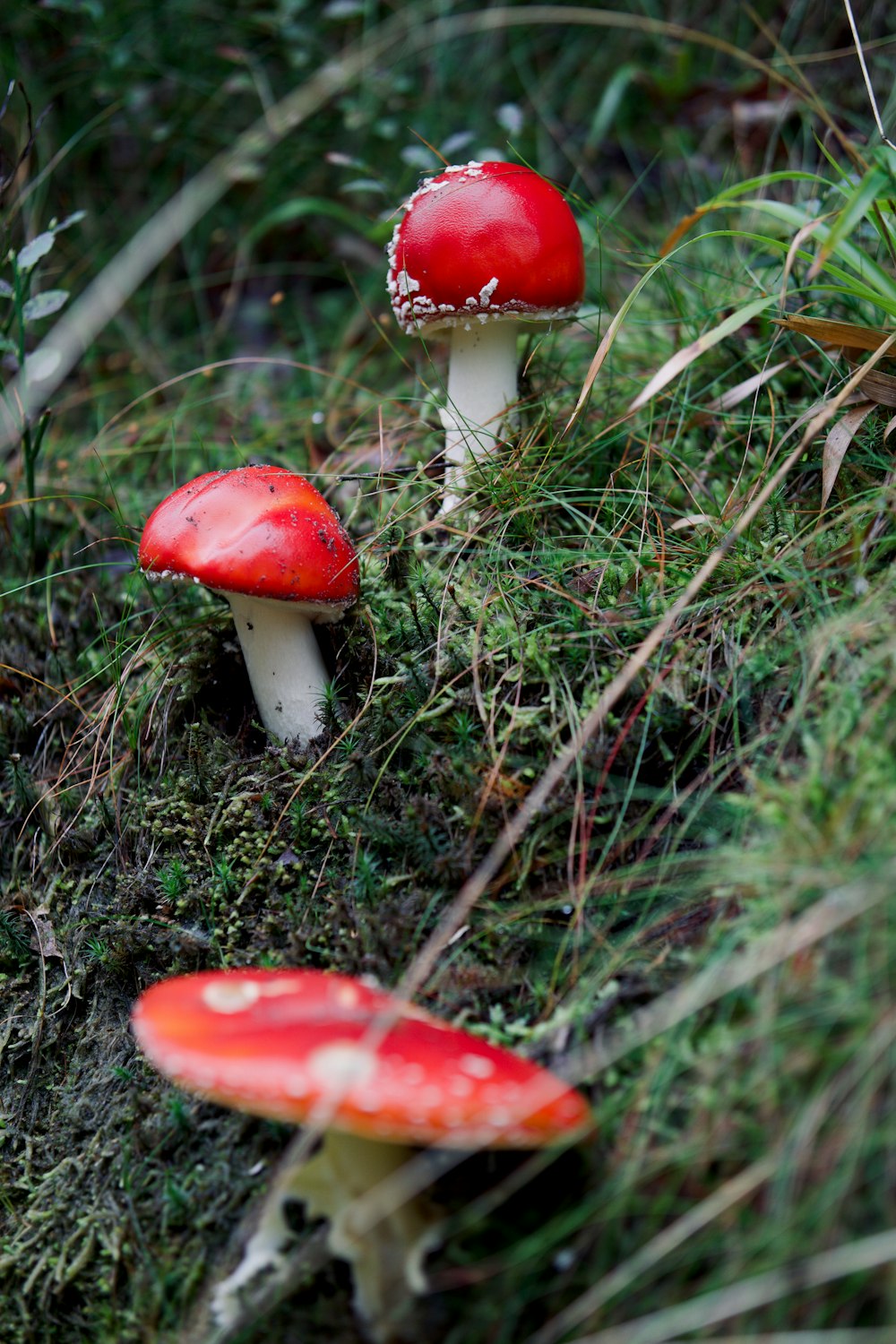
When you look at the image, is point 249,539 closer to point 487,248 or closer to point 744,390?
point 487,248

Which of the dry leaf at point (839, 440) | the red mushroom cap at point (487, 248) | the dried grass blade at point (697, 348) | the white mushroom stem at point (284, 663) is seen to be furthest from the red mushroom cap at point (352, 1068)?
the red mushroom cap at point (487, 248)

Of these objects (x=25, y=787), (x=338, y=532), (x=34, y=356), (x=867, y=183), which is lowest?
(x=25, y=787)

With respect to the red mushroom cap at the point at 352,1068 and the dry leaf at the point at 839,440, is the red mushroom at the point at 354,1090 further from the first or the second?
the dry leaf at the point at 839,440

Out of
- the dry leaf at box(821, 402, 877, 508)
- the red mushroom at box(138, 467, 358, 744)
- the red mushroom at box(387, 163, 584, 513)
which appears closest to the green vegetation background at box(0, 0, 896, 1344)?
the dry leaf at box(821, 402, 877, 508)

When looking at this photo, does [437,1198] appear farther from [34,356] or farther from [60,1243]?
[34,356]

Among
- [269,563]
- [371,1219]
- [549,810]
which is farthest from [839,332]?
[371,1219]

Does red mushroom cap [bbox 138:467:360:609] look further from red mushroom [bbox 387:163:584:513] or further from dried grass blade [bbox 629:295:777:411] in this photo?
dried grass blade [bbox 629:295:777:411]

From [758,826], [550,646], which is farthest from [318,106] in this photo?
[758,826]
